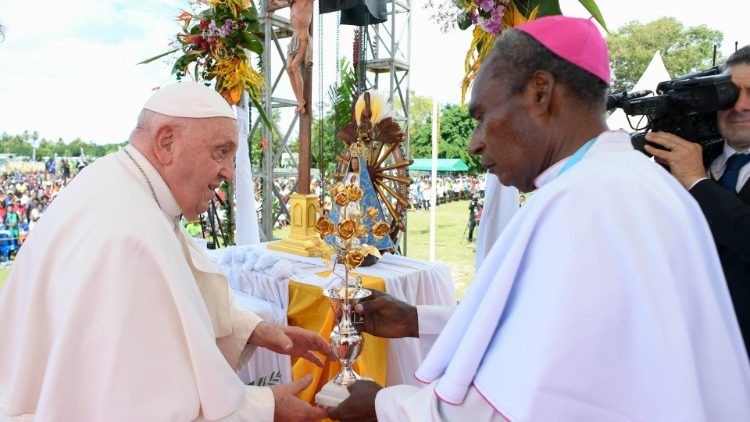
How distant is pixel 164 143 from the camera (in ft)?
6.02

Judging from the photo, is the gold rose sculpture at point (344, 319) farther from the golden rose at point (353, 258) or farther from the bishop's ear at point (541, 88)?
the bishop's ear at point (541, 88)

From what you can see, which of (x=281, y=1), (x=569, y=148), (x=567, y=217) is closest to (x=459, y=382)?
(x=567, y=217)

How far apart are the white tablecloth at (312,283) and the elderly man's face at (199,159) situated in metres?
1.59

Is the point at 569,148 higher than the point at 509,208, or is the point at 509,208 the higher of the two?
the point at 569,148

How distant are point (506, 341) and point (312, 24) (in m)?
4.76

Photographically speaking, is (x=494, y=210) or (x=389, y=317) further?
(x=494, y=210)

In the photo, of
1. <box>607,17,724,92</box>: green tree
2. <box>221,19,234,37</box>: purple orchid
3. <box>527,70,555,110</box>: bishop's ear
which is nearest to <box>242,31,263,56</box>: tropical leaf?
<box>221,19,234,37</box>: purple orchid

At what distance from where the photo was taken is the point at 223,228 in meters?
6.59

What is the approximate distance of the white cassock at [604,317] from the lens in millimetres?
1061

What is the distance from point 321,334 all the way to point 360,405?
160 cm

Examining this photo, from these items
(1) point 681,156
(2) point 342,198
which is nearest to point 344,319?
(2) point 342,198

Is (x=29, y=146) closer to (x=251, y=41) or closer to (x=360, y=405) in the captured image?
(x=251, y=41)

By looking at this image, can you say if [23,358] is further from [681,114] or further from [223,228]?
[223,228]

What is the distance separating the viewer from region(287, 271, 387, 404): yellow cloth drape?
10.4 feet
